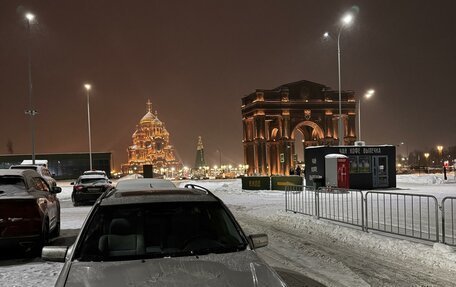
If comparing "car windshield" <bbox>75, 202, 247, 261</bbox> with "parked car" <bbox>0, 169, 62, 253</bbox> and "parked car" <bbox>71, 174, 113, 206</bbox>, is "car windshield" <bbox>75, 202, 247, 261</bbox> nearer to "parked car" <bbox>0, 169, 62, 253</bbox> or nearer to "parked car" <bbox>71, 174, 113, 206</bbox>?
"parked car" <bbox>0, 169, 62, 253</bbox>

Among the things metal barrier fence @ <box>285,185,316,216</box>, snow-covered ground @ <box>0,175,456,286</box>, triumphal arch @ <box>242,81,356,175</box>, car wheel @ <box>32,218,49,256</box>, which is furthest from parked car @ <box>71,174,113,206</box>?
triumphal arch @ <box>242,81,356,175</box>

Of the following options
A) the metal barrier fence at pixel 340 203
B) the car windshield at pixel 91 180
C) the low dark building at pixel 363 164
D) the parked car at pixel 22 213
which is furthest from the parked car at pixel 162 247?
the low dark building at pixel 363 164

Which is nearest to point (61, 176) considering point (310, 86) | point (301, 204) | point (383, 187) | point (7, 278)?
point (310, 86)

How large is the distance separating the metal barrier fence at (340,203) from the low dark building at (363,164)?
50.8ft

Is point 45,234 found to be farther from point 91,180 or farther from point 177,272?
point 91,180

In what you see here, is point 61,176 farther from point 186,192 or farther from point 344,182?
point 186,192

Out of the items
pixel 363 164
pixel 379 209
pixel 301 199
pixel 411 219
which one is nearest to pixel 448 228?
pixel 411 219

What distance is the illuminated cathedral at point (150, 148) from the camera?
17025 centimetres

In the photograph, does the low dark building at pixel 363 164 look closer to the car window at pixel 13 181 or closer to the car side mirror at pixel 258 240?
the car window at pixel 13 181

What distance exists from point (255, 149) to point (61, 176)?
130ft

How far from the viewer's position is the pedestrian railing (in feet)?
38.4

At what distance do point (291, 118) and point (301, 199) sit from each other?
63.2 m

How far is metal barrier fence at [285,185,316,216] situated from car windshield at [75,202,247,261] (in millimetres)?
11181

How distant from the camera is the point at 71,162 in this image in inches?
3821
